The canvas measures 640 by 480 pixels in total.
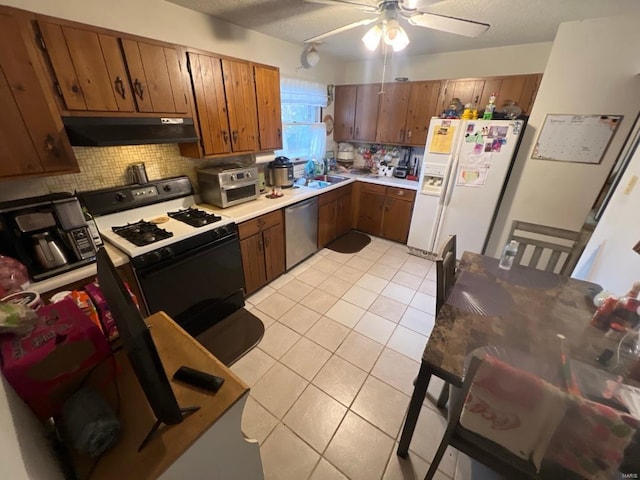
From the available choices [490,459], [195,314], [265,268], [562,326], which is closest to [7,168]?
[195,314]

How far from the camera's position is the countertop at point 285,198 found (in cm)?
220

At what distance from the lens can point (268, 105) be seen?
2457 millimetres

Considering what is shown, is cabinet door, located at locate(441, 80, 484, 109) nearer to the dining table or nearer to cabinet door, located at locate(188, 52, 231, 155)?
the dining table

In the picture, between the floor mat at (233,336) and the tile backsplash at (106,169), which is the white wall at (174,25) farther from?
the floor mat at (233,336)

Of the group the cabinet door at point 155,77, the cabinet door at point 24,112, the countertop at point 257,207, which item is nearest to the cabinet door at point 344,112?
the countertop at point 257,207

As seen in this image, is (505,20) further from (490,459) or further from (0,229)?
(0,229)

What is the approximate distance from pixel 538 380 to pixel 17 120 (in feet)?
7.74

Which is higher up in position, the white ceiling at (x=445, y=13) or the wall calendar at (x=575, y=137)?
the white ceiling at (x=445, y=13)

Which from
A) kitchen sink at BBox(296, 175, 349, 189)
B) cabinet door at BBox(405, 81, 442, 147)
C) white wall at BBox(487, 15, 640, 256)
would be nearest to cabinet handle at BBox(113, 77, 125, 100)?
kitchen sink at BBox(296, 175, 349, 189)

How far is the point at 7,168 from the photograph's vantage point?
49.3 inches

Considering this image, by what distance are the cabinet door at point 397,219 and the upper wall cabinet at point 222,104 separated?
2004 mm

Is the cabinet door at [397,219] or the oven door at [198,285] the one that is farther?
the cabinet door at [397,219]

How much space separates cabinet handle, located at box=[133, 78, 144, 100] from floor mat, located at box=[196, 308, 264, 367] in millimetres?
1757

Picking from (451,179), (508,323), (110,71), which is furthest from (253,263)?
(451,179)
